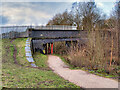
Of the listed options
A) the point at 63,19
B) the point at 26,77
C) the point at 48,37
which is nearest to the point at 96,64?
the point at 26,77

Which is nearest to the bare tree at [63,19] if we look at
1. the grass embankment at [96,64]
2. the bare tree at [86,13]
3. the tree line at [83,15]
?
the tree line at [83,15]

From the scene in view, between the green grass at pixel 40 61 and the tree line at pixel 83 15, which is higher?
the tree line at pixel 83 15

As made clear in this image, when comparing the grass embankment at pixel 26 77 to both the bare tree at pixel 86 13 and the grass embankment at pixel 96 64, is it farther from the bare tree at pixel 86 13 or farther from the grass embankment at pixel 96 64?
the bare tree at pixel 86 13

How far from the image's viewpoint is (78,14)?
33.6 meters

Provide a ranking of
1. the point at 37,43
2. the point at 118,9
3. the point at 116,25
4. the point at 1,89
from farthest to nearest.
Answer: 1. the point at 37,43
2. the point at 118,9
3. the point at 116,25
4. the point at 1,89

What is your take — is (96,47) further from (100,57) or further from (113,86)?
(113,86)

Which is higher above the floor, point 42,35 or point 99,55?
point 42,35

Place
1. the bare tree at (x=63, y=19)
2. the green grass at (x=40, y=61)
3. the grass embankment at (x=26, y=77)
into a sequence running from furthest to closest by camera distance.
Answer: the bare tree at (x=63, y=19)
the green grass at (x=40, y=61)
the grass embankment at (x=26, y=77)

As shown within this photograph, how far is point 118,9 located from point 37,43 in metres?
12.1

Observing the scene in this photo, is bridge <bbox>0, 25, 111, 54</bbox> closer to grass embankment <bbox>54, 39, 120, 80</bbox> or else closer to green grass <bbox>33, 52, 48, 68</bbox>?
green grass <bbox>33, 52, 48, 68</bbox>

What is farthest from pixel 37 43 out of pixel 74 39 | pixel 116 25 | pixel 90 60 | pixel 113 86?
pixel 113 86

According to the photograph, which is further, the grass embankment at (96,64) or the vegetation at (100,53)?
the vegetation at (100,53)

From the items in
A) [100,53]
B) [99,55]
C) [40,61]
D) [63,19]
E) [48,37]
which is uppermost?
[63,19]

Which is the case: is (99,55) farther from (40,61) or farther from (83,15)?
(83,15)
